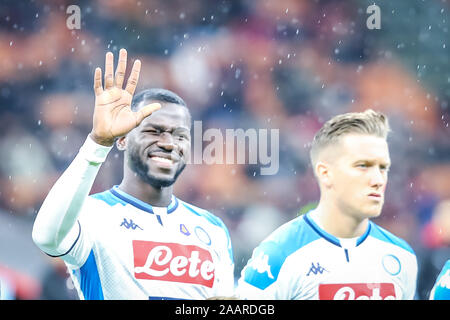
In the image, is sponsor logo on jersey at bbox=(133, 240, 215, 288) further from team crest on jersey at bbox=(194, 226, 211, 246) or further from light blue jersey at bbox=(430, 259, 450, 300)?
light blue jersey at bbox=(430, 259, 450, 300)

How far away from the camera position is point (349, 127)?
3.22 m

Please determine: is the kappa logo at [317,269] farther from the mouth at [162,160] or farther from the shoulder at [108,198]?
the shoulder at [108,198]

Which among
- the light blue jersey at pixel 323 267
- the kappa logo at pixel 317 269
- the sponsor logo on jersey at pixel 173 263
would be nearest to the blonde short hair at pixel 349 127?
the light blue jersey at pixel 323 267

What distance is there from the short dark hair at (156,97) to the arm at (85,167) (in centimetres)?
26

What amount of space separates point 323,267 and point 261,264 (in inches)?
11.2

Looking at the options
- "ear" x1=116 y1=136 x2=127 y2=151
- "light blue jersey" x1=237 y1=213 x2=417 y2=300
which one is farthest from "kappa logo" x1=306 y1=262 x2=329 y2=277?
"ear" x1=116 y1=136 x2=127 y2=151

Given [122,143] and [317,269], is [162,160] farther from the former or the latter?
[317,269]

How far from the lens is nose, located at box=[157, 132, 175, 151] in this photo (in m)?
3.07

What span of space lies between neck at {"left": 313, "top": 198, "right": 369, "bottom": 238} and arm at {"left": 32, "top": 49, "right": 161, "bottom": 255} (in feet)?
3.05

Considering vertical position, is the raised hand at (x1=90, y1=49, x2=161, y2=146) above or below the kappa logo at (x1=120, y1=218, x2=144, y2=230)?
above

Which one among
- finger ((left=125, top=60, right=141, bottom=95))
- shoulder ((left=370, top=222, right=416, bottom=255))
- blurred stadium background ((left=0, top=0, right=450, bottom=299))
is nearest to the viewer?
finger ((left=125, top=60, right=141, bottom=95))

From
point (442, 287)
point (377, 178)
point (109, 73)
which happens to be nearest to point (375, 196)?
point (377, 178)
